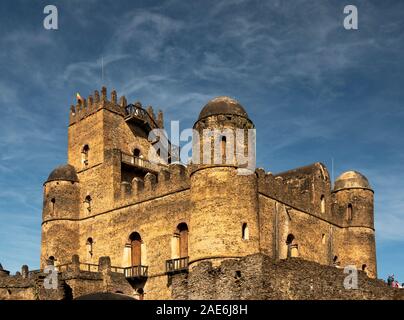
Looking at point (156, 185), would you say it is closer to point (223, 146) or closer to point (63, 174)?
point (223, 146)

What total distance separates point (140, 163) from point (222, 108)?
473 inches

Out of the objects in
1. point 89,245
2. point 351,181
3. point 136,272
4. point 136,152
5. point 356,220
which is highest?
point 136,152

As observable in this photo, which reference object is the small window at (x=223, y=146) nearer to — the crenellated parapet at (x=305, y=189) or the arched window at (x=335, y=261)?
the crenellated parapet at (x=305, y=189)

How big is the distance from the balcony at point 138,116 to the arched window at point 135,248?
9.22m

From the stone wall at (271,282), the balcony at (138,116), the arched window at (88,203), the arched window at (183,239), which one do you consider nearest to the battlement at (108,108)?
the balcony at (138,116)

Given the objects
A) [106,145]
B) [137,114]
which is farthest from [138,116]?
[106,145]

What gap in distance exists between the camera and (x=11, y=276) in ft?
132

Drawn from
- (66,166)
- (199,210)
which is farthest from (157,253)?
(66,166)

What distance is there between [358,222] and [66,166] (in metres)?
18.9

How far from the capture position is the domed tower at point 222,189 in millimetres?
36094

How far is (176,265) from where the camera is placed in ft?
131

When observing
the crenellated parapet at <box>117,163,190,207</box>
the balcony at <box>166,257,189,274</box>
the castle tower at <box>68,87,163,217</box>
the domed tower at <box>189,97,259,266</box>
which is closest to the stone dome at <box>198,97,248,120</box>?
the domed tower at <box>189,97,259,266</box>

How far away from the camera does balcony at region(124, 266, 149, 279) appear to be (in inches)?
1652
